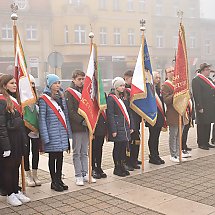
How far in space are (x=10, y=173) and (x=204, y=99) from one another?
4.75 metres

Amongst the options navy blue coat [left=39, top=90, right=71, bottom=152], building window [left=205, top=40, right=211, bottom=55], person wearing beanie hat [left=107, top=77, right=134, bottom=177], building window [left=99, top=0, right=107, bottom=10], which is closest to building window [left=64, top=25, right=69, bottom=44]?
building window [left=99, top=0, right=107, bottom=10]

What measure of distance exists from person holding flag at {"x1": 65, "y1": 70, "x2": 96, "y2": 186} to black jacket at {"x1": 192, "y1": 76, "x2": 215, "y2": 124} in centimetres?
317

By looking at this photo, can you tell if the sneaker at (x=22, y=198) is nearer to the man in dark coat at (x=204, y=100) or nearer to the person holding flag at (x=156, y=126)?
the person holding flag at (x=156, y=126)

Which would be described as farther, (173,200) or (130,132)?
(130,132)

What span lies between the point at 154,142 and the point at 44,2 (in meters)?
30.0

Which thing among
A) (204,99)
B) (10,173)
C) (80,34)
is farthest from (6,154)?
(80,34)

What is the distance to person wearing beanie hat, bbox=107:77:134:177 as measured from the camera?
6.06 meters

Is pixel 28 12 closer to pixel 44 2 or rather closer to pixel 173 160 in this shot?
pixel 44 2

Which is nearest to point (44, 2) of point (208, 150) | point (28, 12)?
point (28, 12)

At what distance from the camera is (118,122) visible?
612 centimetres

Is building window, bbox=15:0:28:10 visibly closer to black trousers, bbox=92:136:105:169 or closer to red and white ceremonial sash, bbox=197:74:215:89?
red and white ceremonial sash, bbox=197:74:215:89

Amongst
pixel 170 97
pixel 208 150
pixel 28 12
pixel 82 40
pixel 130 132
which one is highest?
pixel 28 12

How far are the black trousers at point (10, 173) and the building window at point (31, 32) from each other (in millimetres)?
29608

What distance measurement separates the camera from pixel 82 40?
35.7 metres
